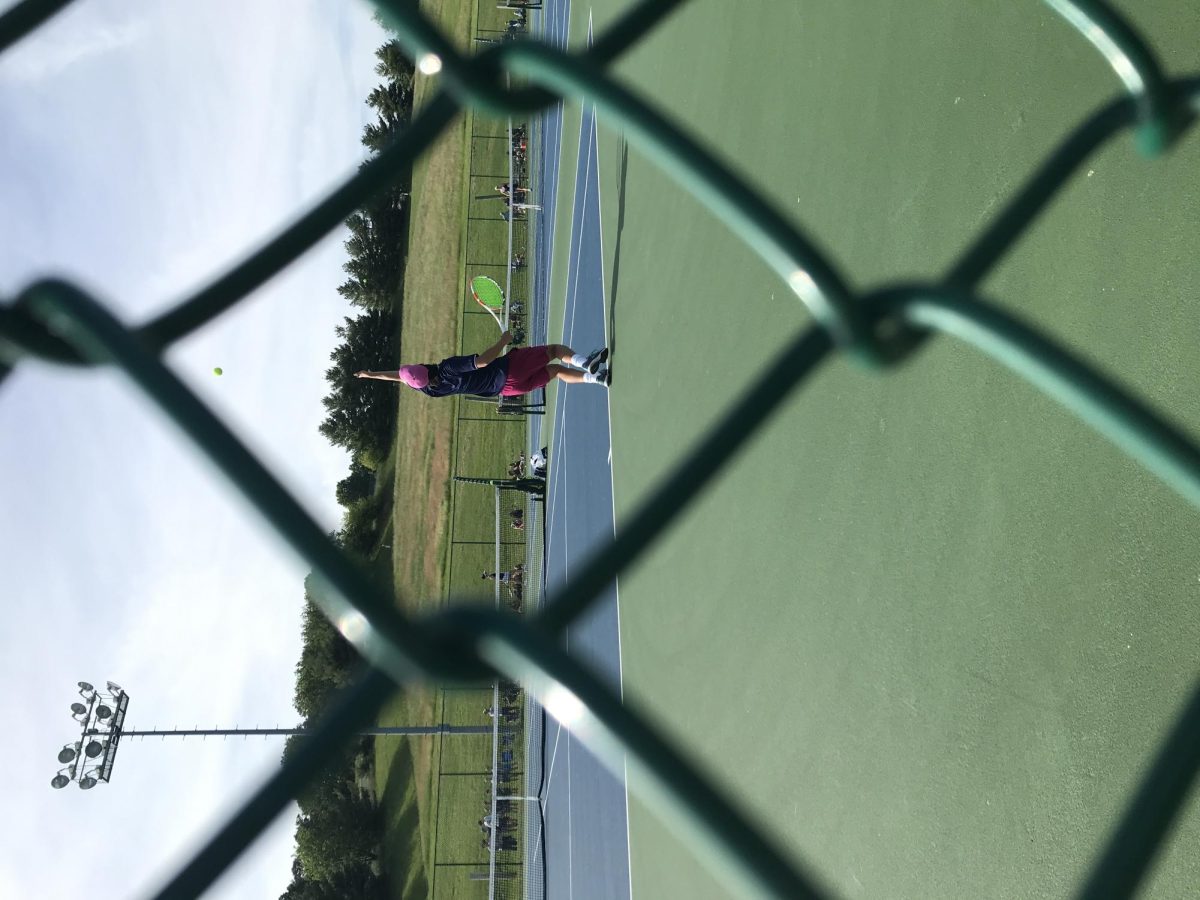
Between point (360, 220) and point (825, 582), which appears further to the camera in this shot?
point (360, 220)

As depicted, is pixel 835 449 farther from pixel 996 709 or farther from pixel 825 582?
pixel 996 709

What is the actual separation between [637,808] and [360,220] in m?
21.6

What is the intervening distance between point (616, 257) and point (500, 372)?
1.68 metres

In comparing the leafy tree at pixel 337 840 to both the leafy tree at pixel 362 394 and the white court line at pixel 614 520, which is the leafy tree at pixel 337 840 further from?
the white court line at pixel 614 520

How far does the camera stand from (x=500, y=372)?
7.36 meters

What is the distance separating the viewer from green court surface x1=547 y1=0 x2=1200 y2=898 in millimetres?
2316

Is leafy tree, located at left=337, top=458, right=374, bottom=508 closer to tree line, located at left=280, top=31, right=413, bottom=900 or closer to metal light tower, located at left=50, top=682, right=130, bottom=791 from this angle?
tree line, located at left=280, top=31, right=413, bottom=900

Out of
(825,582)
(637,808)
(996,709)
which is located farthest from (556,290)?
(996,709)

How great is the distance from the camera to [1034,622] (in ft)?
8.62

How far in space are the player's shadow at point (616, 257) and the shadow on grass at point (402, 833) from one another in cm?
1236

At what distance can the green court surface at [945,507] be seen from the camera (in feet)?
7.60

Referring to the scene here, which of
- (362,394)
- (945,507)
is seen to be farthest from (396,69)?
(945,507)

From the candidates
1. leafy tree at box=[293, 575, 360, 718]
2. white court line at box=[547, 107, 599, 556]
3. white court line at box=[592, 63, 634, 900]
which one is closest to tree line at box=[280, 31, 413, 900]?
leafy tree at box=[293, 575, 360, 718]

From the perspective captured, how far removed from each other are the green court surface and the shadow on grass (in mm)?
14115
